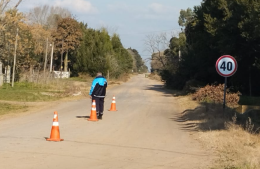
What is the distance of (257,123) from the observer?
1437 cm

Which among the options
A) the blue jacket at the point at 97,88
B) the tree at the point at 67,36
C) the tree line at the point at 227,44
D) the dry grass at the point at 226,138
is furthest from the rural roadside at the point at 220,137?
the tree at the point at 67,36

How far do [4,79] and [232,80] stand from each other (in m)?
22.6

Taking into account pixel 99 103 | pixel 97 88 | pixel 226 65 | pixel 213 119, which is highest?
pixel 226 65

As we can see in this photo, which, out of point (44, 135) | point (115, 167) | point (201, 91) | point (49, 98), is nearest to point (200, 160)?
point (115, 167)

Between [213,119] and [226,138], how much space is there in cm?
397

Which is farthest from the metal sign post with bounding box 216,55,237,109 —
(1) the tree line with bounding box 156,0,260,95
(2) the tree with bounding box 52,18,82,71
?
(2) the tree with bounding box 52,18,82,71

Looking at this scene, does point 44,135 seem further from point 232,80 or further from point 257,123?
point 232,80

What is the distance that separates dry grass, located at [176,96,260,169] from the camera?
8.45 m

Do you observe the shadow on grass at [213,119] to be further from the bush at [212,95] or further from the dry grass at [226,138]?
the bush at [212,95]

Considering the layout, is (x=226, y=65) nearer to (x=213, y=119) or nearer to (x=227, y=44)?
(x=213, y=119)

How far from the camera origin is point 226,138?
11461 mm

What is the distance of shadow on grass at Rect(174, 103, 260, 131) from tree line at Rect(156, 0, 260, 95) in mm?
5814

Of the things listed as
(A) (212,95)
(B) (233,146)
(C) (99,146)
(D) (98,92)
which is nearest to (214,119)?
(D) (98,92)

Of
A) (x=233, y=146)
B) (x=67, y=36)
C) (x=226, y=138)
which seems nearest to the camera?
(x=233, y=146)
